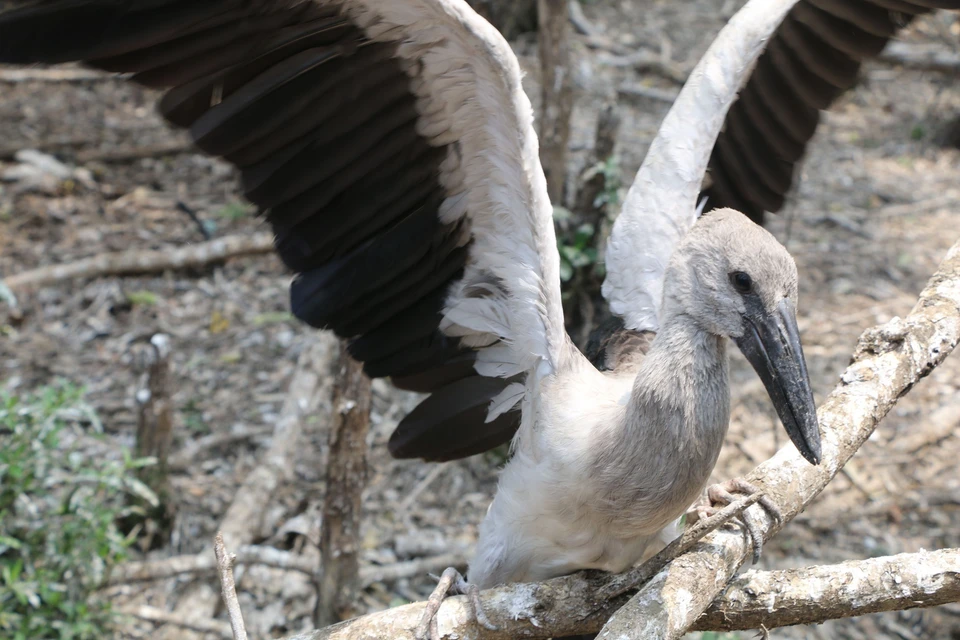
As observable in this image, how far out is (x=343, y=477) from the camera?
339cm

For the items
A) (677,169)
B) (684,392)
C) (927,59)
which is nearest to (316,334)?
(677,169)

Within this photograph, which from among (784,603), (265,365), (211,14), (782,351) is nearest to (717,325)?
(782,351)

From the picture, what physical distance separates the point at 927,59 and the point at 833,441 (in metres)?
6.02

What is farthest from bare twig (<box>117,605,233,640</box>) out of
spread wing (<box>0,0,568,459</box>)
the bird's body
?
the bird's body

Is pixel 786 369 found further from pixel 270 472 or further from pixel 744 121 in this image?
pixel 270 472

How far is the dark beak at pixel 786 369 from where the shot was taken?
221 centimetres

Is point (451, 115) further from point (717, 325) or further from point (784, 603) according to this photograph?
point (784, 603)

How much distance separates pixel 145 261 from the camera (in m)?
5.67

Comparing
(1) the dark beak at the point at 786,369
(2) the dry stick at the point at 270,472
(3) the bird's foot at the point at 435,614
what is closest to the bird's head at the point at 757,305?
(1) the dark beak at the point at 786,369

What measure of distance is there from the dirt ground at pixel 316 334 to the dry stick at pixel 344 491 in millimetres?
488

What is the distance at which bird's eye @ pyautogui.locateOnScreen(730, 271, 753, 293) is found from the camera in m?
A: 2.27

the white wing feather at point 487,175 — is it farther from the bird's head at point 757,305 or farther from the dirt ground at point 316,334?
the dirt ground at point 316,334

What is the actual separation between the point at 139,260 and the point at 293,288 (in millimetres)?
3366

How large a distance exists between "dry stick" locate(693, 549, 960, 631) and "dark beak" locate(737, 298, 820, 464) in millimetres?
290
